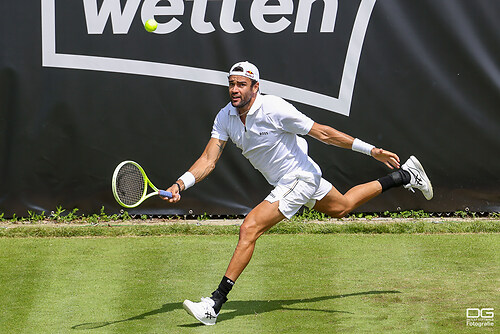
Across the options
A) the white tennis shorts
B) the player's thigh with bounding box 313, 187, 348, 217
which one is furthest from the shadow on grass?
the player's thigh with bounding box 313, 187, 348, 217

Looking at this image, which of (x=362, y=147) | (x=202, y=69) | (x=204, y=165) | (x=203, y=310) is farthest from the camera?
(x=202, y=69)

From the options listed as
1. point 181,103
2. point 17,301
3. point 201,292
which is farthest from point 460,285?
point 181,103

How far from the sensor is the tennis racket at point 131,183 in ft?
16.9

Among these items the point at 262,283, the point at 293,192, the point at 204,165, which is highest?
the point at 204,165

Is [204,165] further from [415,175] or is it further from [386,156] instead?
[415,175]

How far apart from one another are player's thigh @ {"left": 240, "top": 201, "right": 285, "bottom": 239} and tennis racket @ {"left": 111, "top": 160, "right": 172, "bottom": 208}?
54 centimetres

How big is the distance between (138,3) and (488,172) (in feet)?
13.0

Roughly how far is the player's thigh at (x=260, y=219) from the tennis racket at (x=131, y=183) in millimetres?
536

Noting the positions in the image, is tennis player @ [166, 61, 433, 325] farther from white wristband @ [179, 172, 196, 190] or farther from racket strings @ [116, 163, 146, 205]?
racket strings @ [116, 163, 146, 205]

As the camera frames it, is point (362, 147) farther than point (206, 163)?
No

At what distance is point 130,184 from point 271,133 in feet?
3.30

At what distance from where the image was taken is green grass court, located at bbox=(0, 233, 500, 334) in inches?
192

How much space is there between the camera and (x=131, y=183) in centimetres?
532

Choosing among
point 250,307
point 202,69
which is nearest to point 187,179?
point 250,307
